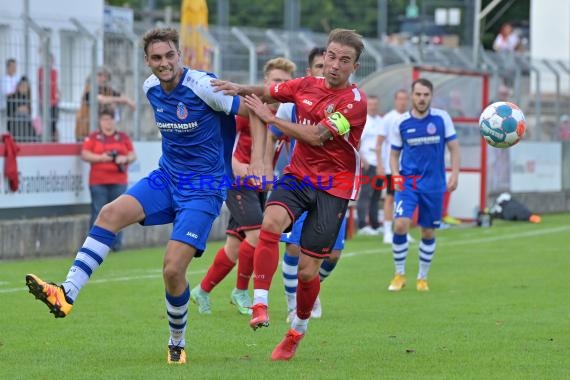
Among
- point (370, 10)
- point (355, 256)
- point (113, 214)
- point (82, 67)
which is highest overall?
point (370, 10)

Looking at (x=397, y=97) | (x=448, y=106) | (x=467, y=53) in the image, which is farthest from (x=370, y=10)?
(x=397, y=97)

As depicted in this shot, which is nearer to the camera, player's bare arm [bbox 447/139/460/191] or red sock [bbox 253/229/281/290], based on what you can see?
red sock [bbox 253/229/281/290]

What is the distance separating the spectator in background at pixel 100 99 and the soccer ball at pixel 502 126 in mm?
8215

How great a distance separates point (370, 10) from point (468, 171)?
100.0 ft

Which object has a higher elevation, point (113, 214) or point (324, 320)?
point (113, 214)

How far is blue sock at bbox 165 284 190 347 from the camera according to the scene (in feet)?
28.7

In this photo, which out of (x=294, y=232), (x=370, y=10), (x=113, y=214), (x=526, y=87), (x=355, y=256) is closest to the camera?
(x=113, y=214)

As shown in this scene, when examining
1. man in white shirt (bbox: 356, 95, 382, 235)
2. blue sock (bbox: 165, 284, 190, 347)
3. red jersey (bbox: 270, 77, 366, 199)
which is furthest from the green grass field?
man in white shirt (bbox: 356, 95, 382, 235)

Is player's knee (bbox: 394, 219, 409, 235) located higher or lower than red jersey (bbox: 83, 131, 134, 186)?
lower

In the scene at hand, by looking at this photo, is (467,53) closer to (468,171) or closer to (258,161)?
(468,171)

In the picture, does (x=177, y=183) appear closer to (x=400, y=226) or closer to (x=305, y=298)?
(x=305, y=298)

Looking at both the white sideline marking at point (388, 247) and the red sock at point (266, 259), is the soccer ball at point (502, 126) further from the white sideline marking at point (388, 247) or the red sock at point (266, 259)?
the white sideline marking at point (388, 247)

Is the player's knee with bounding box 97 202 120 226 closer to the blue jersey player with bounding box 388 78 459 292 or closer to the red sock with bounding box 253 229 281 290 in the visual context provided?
the red sock with bounding box 253 229 281 290

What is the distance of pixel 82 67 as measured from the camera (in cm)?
1883
